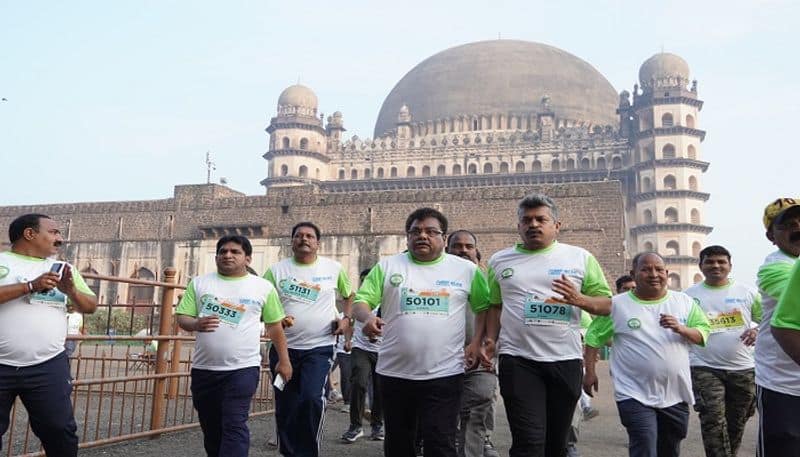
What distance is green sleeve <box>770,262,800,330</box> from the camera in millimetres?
2324

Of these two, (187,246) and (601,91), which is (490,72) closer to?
(601,91)

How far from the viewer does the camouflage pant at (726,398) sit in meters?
4.60

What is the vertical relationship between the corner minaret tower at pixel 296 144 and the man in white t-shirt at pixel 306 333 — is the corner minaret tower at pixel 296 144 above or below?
above

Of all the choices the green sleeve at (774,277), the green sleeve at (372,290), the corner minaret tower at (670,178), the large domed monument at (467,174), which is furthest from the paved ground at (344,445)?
the corner minaret tower at (670,178)

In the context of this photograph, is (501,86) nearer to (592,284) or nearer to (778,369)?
(592,284)

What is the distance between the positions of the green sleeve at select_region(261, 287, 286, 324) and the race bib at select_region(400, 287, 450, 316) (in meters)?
0.93

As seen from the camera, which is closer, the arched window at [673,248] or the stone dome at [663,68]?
Result: the arched window at [673,248]

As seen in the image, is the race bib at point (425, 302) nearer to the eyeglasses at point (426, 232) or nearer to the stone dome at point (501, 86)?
the eyeglasses at point (426, 232)

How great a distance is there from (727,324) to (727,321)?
0.02 meters

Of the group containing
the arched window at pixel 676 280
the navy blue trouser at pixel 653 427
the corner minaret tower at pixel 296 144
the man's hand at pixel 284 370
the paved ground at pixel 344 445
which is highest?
the corner minaret tower at pixel 296 144

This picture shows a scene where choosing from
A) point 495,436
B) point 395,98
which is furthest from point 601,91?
point 495,436

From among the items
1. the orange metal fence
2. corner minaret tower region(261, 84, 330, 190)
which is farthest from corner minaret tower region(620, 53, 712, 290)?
the orange metal fence

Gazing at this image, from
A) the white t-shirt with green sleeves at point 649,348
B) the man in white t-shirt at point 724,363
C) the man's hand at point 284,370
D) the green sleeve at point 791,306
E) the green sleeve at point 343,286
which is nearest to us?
the green sleeve at point 791,306

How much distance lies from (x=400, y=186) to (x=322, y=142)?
7.68 m
